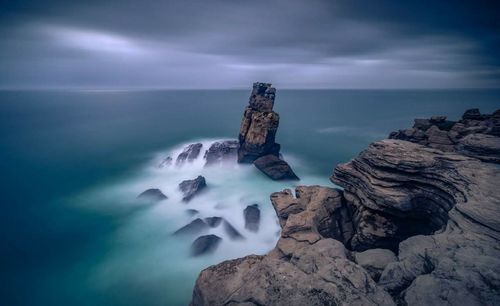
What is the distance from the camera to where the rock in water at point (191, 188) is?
1406 inches

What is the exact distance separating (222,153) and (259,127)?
36.4 feet

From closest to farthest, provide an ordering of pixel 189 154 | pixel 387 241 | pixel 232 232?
pixel 387 241
pixel 232 232
pixel 189 154

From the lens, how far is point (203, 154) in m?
53.8

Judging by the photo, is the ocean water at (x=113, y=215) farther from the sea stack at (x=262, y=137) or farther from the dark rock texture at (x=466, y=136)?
the dark rock texture at (x=466, y=136)

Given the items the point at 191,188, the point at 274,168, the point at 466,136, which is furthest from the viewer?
the point at 274,168

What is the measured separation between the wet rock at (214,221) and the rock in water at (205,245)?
10.0 ft

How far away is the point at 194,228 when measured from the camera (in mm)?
28172

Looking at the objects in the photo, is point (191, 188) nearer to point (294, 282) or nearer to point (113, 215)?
point (113, 215)

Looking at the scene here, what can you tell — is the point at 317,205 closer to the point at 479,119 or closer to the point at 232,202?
the point at 232,202

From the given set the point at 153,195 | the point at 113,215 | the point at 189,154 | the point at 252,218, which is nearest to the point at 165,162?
the point at 189,154

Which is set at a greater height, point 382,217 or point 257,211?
point 382,217

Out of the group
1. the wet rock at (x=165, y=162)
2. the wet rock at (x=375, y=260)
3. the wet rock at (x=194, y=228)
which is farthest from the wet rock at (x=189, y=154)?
the wet rock at (x=375, y=260)

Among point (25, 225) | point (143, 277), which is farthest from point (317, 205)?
point (25, 225)

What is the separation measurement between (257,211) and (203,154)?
87.8ft
